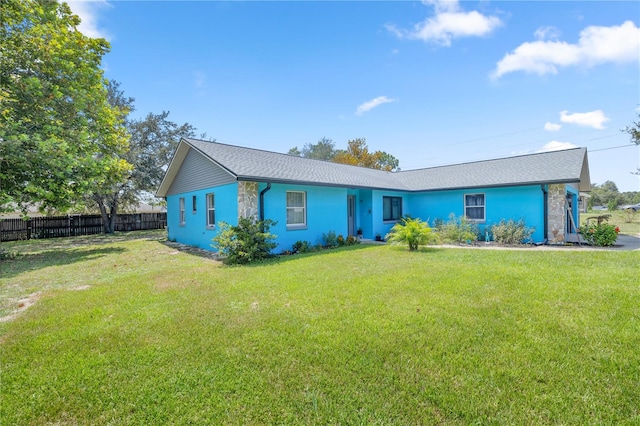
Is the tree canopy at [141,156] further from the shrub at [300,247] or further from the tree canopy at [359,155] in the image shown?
the tree canopy at [359,155]

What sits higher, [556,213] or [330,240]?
[556,213]

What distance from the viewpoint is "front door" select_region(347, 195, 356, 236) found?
14289 millimetres

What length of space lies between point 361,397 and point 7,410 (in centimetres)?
298

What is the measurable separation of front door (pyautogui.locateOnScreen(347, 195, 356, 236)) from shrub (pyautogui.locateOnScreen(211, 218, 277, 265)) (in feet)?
19.6

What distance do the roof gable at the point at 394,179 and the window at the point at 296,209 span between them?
78cm

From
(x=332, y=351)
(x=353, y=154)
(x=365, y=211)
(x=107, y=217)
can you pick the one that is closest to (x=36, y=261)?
(x=332, y=351)

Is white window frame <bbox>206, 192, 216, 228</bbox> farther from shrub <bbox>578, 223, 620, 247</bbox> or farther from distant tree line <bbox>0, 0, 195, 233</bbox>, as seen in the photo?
shrub <bbox>578, 223, 620, 247</bbox>

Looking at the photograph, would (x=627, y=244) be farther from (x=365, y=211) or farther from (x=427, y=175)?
(x=365, y=211)

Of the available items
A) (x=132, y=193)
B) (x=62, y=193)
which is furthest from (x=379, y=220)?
(x=132, y=193)

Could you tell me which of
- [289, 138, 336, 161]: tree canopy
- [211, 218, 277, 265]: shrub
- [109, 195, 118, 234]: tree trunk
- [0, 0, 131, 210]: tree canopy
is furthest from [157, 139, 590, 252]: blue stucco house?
[289, 138, 336, 161]: tree canopy

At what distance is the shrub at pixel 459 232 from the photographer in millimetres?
12555

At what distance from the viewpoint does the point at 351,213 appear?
14414mm

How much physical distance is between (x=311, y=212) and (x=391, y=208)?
5.60 m

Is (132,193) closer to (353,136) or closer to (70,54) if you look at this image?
(70,54)
